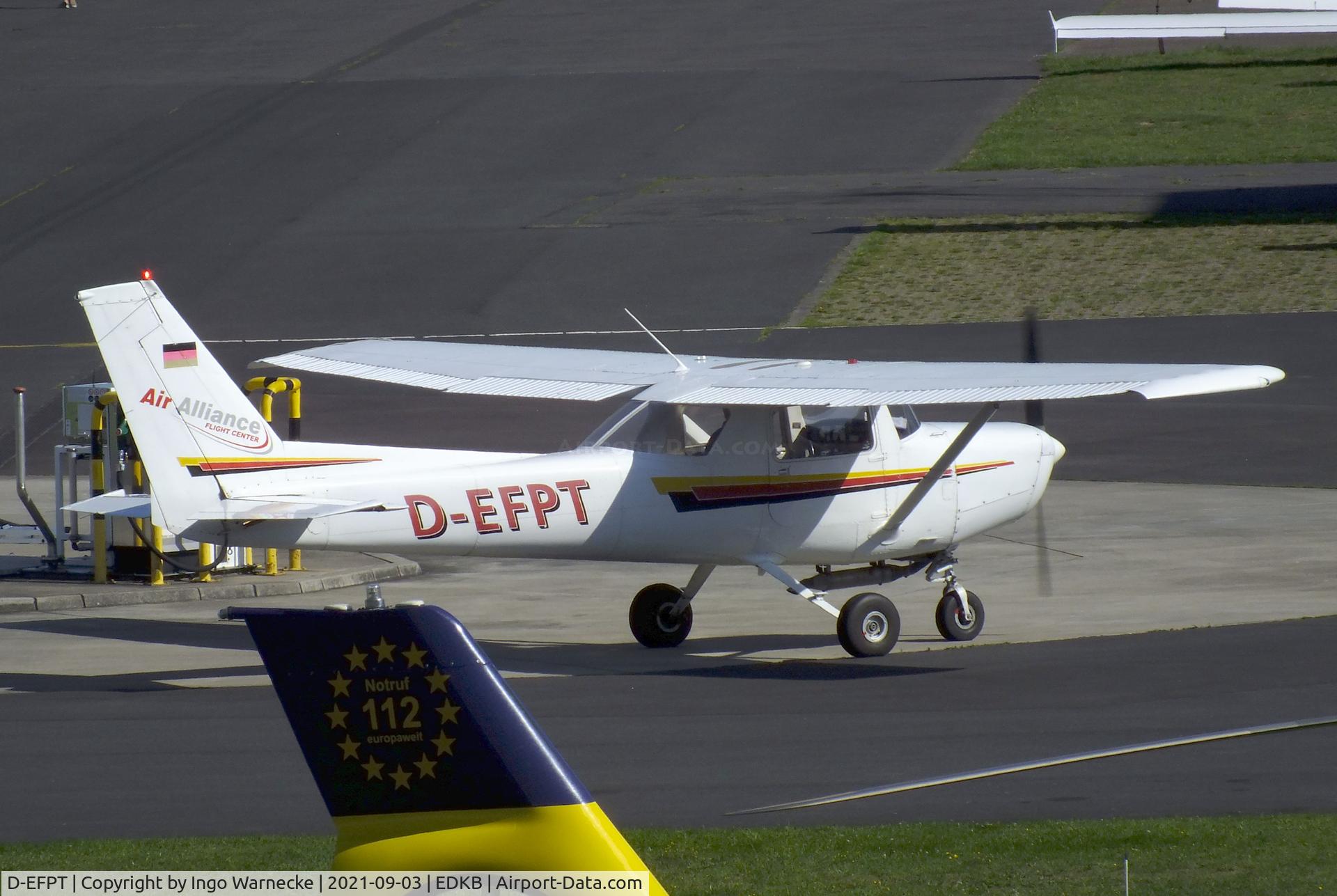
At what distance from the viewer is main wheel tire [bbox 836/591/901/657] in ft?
47.9

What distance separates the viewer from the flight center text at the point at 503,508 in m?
13.6

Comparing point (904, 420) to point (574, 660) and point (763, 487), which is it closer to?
point (763, 487)

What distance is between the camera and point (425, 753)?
591cm

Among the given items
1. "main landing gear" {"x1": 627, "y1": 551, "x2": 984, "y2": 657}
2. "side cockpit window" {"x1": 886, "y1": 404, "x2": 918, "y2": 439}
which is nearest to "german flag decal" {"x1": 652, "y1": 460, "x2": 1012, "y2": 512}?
"side cockpit window" {"x1": 886, "y1": 404, "x2": 918, "y2": 439}

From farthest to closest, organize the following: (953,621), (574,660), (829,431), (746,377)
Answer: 1. (953,621)
2. (574,660)
3. (829,431)
4. (746,377)

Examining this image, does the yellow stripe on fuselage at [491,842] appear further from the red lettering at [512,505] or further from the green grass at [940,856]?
the red lettering at [512,505]

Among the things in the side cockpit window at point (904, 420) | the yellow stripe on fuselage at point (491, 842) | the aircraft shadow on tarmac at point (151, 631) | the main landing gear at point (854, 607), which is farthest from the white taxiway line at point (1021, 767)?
the aircraft shadow on tarmac at point (151, 631)

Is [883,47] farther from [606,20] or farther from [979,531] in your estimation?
[979,531]

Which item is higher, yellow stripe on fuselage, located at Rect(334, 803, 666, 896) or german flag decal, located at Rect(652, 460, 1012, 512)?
german flag decal, located at Rect(652, 460, 1012, 512)

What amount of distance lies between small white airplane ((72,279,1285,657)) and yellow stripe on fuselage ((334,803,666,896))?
23.4ft

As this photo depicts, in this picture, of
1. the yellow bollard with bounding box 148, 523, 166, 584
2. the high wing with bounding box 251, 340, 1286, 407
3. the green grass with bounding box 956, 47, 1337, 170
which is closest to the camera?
the high wing with bounding box 251, 340, 1286, 407

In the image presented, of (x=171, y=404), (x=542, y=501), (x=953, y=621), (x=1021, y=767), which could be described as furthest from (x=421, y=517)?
(x=1021, y=767)

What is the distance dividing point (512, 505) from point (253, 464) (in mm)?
1919

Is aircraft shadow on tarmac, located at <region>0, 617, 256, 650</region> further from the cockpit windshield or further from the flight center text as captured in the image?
the cockpit windshield
